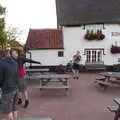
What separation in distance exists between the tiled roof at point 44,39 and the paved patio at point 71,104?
1375 centimetres

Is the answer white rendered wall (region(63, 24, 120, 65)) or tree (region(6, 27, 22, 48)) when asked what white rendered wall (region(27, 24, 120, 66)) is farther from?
tree (region(6, 27, 22, 48))

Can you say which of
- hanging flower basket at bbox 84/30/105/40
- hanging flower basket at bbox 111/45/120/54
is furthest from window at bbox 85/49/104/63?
hanging flower basket at bbox 84/30/105/40

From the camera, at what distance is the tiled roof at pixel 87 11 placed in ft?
96.1

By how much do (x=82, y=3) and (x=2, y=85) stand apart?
27.1m

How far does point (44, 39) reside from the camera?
30.1 metres

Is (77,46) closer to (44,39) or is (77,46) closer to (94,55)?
(94,55)

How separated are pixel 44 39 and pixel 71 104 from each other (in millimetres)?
19027

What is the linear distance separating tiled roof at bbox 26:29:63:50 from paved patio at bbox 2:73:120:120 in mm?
13748

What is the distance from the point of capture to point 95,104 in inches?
452

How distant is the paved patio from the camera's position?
9.60 m

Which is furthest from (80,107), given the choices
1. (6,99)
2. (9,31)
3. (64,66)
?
(9,31)

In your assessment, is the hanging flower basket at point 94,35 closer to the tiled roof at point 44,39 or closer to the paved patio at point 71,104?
A: the tiled roof at point 44,39

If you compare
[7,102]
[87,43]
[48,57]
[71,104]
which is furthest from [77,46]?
[7,102]

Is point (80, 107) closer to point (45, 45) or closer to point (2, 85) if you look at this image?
point (2, 85)
